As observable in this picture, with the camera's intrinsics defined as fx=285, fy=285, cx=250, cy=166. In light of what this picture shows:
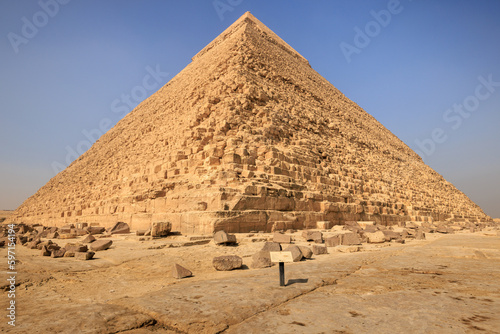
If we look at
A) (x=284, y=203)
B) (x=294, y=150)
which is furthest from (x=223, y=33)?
(x=284, y=203)

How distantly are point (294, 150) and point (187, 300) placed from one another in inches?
361

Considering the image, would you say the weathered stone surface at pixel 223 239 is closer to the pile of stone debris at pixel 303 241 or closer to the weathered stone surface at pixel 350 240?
the pile of stone debris at pixel 303 241

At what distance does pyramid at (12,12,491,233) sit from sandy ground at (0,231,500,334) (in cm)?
363

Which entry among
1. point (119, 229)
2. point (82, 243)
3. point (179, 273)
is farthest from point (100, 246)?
point (119, 229)

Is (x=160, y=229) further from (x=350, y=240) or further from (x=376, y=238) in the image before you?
(x=376, y=238)

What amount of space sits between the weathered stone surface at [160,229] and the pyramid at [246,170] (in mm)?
690

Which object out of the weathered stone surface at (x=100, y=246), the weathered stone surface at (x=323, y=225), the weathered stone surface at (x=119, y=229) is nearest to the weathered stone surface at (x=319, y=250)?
the weathered stone surface at (x=100, y=246)

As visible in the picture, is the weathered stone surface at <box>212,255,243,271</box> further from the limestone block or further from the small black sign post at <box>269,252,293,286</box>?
the small black sign post at <box>269,252,293,286</box>

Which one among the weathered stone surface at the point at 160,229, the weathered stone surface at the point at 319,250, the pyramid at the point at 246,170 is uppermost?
the pyramid at the point at 246,170

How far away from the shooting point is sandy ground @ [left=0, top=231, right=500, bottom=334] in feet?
5.05

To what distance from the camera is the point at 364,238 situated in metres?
6.54

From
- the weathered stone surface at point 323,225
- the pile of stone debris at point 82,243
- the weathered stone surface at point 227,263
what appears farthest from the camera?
the weathered stone surface at point 323,225

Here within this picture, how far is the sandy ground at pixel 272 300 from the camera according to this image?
154 cm

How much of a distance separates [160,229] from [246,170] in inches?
118
